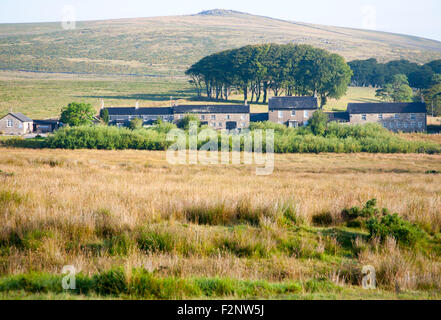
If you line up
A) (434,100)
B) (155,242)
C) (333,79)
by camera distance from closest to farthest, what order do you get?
(155,242) < (434,100) < (333,79)

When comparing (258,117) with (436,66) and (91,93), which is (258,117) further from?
(436,66)

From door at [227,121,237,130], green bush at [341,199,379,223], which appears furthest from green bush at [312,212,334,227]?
door at [227,121,237,130]

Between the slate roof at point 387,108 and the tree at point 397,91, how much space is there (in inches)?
942

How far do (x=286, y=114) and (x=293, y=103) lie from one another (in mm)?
3169

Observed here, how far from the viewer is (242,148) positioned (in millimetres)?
57156

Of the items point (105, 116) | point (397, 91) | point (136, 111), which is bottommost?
point (105, 116)

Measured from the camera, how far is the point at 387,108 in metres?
83.1

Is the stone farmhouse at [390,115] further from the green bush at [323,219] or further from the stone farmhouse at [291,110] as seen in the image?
the green bush at [323,219]

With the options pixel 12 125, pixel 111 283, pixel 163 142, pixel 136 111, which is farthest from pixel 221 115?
pixel 111 283

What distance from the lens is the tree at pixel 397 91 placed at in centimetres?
10519

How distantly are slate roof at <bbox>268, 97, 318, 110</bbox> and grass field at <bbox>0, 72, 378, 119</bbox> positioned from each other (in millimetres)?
11661

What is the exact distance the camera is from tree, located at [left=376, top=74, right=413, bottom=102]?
105m
